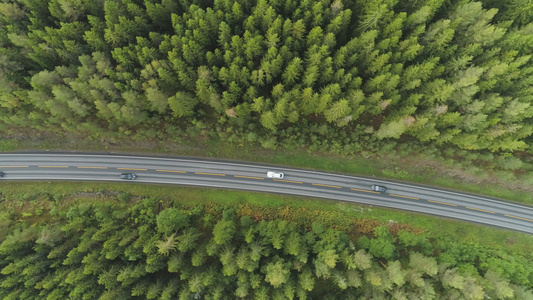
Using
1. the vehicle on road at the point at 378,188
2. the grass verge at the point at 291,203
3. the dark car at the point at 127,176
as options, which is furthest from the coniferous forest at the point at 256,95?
the vehicle on road at the point at 378,188

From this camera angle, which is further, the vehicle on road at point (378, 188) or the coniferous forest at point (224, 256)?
the vehicle on road at point (378, 188)

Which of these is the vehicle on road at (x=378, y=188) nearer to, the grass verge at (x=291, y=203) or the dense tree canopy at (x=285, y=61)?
the grass verge at (x=291, y=203)

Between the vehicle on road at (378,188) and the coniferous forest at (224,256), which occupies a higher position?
the vehicle on road at (378,188)

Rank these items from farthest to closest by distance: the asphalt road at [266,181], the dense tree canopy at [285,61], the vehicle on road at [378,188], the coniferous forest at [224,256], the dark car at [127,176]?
the asphalt road at [266,181], the vehicle on road at [378,188], the dark car at [127,176], the dense tree canopy at [285,61], the coniferous forest at [224,256]

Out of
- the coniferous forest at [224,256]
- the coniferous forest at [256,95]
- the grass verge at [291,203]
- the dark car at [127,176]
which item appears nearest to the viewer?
the coniferous forest at [224,256]

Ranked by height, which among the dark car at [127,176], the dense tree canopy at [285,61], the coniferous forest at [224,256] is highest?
the dense tree canopy at [285,61]

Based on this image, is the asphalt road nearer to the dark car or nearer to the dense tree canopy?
the dark car

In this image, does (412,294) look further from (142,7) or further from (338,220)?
(142,7)
